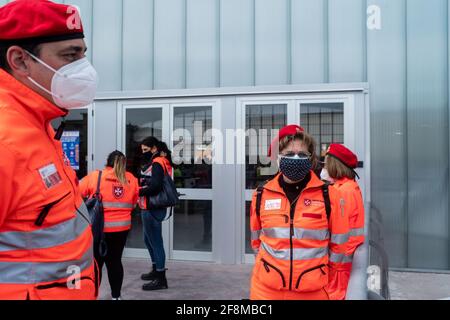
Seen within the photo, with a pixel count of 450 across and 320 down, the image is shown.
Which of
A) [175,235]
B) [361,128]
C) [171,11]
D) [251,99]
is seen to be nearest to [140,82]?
[171,11]

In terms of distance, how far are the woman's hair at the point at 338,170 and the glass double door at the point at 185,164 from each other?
2863 mm

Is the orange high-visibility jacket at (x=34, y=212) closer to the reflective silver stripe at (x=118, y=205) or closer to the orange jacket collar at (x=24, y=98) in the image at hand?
the orange jacket collar at (x=24, y=98)

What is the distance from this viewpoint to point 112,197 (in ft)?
14.3

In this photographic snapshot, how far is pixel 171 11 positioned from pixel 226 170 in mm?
2718

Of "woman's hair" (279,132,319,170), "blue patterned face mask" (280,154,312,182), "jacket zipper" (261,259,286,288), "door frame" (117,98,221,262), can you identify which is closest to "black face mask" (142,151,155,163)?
"door frame" (117,98,221,262)

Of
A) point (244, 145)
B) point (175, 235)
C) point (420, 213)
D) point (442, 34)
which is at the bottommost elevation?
point (175, 235)

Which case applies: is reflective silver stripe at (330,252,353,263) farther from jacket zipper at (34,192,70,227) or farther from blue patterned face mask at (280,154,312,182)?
jacket zipper at (34,192,70,227)

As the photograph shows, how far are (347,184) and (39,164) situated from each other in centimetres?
260

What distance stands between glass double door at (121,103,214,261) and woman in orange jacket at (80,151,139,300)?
1.96 m

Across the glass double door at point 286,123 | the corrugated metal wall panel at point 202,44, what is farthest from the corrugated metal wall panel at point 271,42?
the corrugated metal wall panel at point 202,44

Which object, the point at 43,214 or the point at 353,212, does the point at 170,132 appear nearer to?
the point at 353,212

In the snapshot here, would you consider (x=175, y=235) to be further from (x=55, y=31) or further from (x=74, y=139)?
(x=55, y=31)

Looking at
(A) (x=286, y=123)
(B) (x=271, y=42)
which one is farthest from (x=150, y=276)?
(B) (x=271, y=42)
